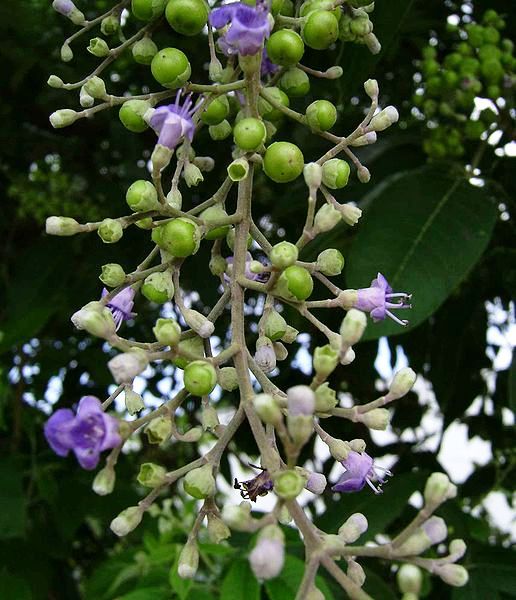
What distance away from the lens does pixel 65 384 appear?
3.17 metres

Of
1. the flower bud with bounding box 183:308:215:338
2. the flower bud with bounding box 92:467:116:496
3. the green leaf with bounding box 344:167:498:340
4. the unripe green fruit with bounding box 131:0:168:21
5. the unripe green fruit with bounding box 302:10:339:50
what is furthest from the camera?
the green leaf with bounding box 344:167:498:340

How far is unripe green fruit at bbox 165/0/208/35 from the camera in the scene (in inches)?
43.5

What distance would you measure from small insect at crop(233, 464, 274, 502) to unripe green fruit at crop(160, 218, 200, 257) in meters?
0.25

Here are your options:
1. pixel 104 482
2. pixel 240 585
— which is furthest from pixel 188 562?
pixel 240 585

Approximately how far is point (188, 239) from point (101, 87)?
→ 284 millimetres

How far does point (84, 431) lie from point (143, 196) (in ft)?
0.90

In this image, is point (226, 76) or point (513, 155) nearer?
point (226, 76)

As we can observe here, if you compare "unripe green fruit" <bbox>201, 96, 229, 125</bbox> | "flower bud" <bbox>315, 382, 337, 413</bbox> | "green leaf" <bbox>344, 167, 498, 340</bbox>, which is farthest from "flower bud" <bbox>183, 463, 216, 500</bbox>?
"green leaf" <bbox>344, 167, 498, 340</bbox>

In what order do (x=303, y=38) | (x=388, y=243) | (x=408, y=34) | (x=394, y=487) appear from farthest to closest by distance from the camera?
(x=408, y=34) < (x=394, y=487) < (x=388, y=243) < (x=303, y=38)

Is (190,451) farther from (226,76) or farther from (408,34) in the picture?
(226,76)

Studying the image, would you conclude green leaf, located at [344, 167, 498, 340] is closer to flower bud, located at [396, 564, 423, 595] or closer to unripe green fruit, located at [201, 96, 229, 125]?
unripe green fruit, located at [201, 96, 229, 125]

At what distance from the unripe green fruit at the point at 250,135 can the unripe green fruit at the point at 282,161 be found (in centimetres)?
2

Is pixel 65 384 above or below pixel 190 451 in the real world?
above

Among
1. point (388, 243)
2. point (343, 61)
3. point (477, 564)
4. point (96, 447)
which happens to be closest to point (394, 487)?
point (477, 564)
